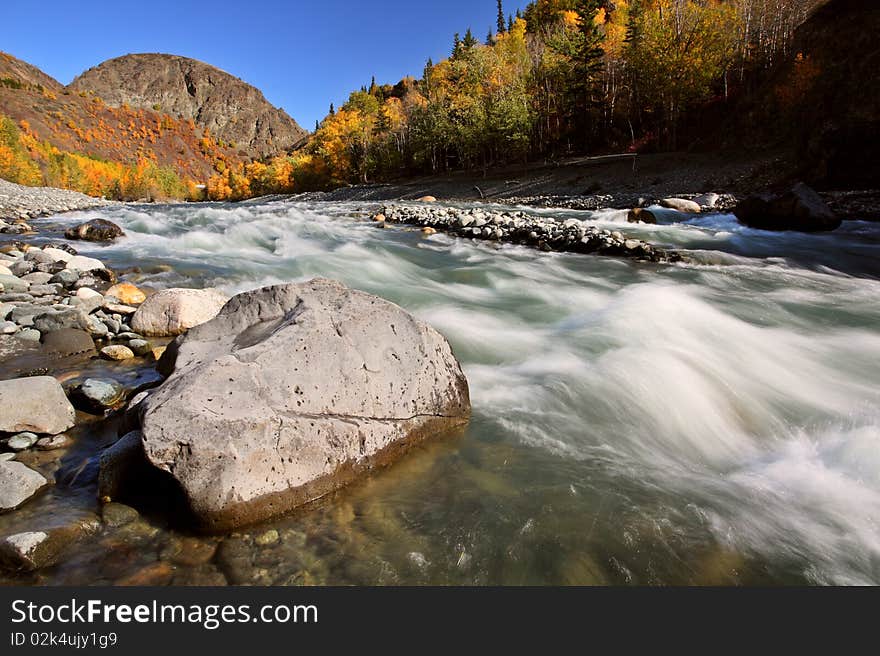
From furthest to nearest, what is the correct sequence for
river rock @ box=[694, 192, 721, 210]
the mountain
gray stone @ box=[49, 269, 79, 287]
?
1. the mountain
2. river rock @ box=[694, 192, 721, 210]
3. gray stone @ box=[49, 269, 79, 287]

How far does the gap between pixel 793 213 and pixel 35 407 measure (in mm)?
17422

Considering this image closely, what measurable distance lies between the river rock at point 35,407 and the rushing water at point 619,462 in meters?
1.26

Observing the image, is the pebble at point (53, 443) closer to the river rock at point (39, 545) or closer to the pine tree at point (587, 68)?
the river rock at point (39, 545)

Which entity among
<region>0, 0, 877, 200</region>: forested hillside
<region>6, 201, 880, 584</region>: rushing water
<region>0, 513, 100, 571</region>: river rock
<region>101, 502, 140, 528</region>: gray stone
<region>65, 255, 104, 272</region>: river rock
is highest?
<region>0, 0, 877, 200</region>: forested hillside

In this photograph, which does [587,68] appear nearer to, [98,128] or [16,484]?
[16,484]

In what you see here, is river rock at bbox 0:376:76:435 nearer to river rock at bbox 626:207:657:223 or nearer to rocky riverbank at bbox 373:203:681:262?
rocky riverbank at bbox 373:203:681:262

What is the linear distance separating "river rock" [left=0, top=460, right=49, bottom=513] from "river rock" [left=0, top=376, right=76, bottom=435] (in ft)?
1.32

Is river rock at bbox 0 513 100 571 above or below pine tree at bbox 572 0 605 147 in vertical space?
below

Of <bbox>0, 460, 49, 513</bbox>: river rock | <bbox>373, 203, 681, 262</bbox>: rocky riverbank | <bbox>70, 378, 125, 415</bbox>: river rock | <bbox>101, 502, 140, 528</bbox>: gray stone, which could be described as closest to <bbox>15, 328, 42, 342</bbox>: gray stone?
<bbox>70, 378, 125, 415</bbox>: river rock

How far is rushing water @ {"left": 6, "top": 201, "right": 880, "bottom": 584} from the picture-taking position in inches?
83.2

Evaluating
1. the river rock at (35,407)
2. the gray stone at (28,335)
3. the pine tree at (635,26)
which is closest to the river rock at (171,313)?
the gray stone at (28,335)

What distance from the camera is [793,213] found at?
1341cm

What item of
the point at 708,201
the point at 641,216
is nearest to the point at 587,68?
the point at 708,201

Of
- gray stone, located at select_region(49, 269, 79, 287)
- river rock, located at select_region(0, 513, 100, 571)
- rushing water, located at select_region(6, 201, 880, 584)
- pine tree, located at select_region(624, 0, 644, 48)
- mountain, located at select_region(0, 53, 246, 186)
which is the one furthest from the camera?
mountain, located at select_region(0, 53, 246, 186)
